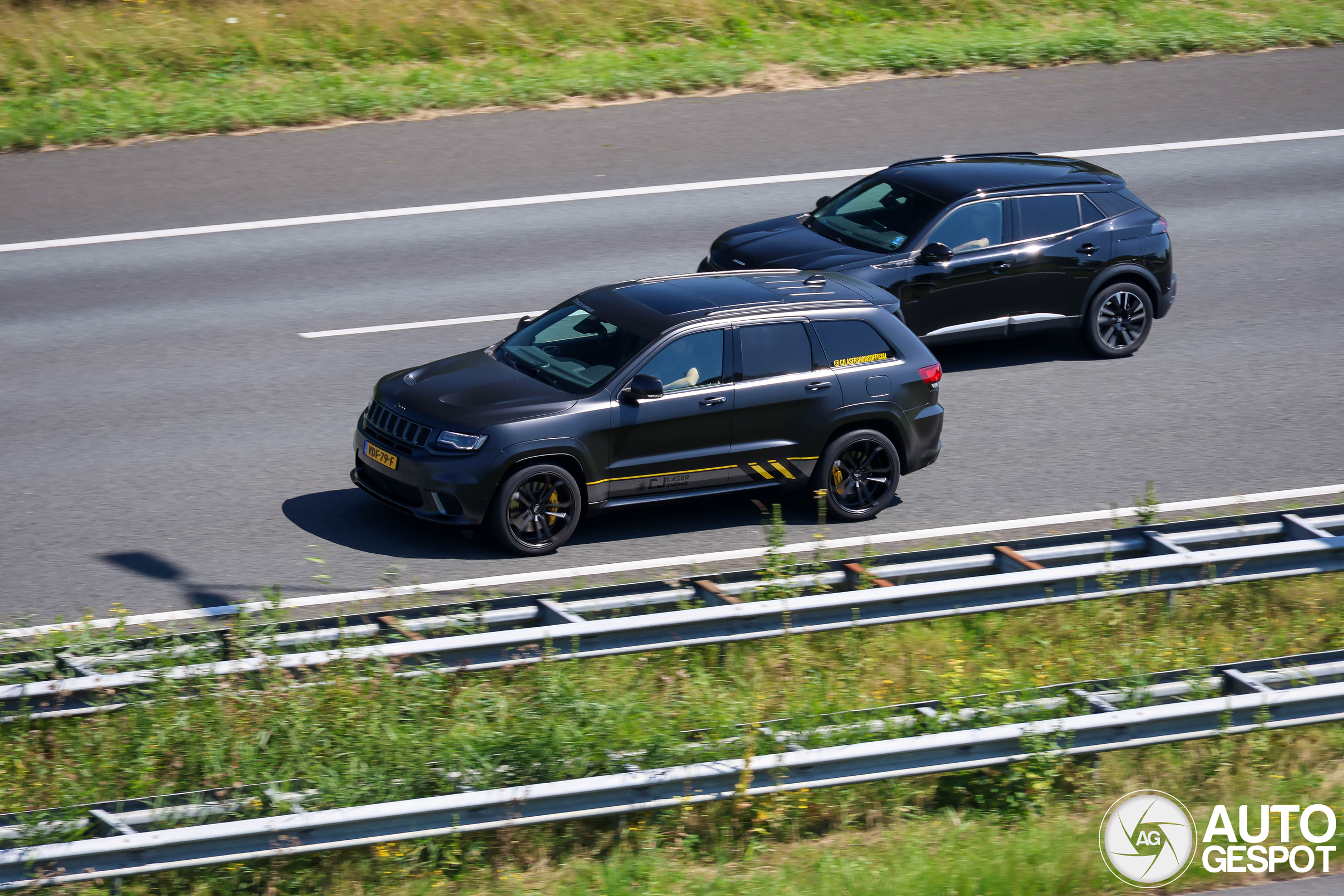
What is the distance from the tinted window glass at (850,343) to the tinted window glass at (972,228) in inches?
102

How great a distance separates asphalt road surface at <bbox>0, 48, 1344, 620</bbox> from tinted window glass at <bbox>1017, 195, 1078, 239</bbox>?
1.24m

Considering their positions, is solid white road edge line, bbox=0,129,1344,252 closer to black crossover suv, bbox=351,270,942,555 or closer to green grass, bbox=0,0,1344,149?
green grass, bbox=0,0,1344,149

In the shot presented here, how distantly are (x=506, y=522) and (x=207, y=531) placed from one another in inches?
82.0

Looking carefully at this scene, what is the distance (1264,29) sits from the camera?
22.9 m

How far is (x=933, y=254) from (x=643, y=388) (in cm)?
408

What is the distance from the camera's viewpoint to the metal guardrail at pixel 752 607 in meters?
7.29

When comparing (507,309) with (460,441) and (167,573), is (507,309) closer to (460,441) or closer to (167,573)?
(460,441)

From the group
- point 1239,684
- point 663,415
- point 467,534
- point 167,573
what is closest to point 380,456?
point 467,534

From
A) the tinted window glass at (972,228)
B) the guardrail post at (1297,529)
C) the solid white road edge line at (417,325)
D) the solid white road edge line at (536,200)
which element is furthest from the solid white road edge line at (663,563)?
the solid white road edge line at (536,200)

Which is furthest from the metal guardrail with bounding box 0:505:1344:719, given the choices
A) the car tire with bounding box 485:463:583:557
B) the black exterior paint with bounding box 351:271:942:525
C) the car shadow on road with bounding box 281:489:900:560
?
the car shadow on road with bounding box 281:489:900:560

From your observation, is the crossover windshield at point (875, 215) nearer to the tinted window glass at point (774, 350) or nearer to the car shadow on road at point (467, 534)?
the tinted window glass at point (774, 350)

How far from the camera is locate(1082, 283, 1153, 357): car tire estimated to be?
1404 cm

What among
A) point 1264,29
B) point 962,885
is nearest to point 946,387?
point 962,885

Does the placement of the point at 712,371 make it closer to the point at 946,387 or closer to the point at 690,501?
the point at 690,501
